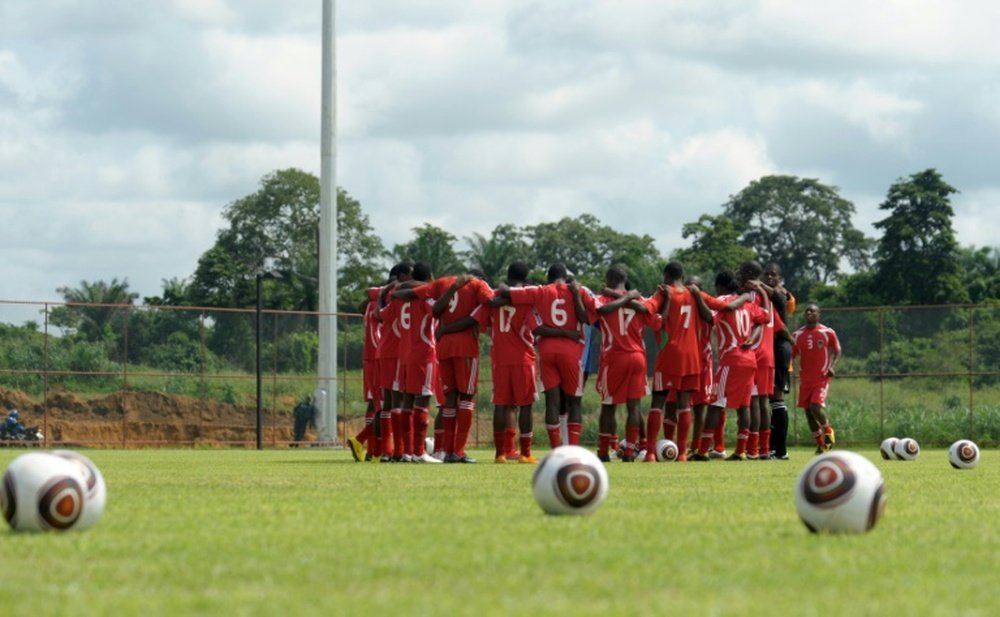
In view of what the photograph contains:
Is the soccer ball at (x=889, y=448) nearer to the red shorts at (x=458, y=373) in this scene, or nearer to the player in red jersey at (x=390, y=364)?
the red shorts at (x=458, y=373)

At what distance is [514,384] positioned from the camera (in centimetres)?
1930

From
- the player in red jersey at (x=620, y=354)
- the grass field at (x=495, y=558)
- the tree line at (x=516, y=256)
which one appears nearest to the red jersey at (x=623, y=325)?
the player in red jersey at (x=620, y=354)

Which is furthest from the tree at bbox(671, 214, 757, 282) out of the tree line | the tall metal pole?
the tall metal pole

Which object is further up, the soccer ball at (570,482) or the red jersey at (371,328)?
the red jersey at (371,328)

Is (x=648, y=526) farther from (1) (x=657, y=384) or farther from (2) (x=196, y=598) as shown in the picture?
(1) (x=657, y=384)

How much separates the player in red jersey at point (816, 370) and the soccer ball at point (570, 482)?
15.2 metres

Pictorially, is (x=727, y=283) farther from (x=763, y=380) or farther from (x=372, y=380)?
(x=372, y=380)

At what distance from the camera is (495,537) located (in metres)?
8.24

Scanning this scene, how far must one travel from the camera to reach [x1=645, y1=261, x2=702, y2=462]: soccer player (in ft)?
66.4

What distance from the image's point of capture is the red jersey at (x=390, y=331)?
778 inches

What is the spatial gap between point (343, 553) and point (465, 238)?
297 feet

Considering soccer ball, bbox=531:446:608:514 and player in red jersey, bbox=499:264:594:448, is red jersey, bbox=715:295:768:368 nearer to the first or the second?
player in red jersey, bbox=499:264:594:448

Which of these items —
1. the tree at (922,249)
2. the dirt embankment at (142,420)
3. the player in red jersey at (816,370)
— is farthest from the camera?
the tree at (922,249)

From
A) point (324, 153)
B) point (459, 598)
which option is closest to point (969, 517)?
point (459, 598)
